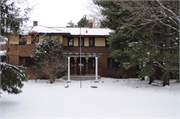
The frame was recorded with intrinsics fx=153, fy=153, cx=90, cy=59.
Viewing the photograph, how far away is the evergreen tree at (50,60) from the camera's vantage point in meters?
13.8

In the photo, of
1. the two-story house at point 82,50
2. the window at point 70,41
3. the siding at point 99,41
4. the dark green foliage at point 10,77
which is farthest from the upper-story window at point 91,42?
the dark green foliage at point 10,77

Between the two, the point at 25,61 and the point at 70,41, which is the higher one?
the point at 70,41

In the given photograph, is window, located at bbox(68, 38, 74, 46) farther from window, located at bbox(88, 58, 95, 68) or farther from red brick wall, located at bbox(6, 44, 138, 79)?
window, located at bbox(88, 58, 95, 68)

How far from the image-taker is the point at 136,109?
648cm

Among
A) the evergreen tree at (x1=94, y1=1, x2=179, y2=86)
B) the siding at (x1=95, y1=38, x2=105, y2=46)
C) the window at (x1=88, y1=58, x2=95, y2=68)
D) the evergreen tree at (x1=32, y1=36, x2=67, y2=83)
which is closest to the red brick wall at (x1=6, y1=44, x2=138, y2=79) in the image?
the window at (x1=88, y1=58, x2=95, y2=68)

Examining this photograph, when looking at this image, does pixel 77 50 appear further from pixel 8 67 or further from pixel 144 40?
pixel 8 67

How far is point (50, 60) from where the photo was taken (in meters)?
14.3

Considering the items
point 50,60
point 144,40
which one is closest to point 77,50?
point 50,60

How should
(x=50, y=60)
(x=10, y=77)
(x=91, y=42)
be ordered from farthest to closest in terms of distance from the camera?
(x=91, y=42)
(x=50, y=60)
(x=10, y=77)

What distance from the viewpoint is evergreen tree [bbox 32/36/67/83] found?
1383 centimetres

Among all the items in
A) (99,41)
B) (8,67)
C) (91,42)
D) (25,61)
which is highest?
(99,41)

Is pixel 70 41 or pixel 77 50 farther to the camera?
pixel 70 41

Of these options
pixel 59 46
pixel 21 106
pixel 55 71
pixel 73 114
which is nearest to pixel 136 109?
pixel 73 114

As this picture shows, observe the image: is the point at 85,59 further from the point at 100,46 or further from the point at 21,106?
the point at 21,106
